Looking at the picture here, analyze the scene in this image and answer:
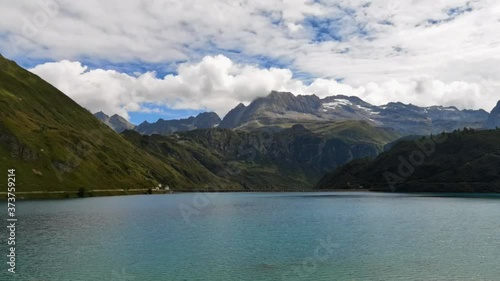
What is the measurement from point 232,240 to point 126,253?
26555 mm

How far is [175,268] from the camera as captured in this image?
68.2 m

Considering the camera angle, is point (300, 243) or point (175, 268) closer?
point (175, 268)

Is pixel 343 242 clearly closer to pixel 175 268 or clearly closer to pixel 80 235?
pixel 175 268

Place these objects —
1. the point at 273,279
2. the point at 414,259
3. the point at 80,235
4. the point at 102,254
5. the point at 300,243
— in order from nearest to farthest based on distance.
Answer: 1. the point at 273,279
2. the point at 414,259
3. the point at 102,254
4. the point at 300,243
5. the point at 80,235

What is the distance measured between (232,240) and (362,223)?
54.8 m

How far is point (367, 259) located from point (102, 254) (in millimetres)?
49682

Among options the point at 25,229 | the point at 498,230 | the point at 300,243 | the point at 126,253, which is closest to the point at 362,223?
the point at 498,230

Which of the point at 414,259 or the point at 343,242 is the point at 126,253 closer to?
the point at 343,242

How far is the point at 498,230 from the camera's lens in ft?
373

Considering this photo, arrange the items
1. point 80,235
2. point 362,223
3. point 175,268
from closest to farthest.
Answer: point 175,268
point 80,235
point 362,223

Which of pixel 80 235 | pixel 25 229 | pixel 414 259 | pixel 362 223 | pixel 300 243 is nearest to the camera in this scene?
pixel 414 259

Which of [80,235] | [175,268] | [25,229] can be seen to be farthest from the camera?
[25,229]

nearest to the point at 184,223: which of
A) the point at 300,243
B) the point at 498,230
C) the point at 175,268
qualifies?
the point at 300,243

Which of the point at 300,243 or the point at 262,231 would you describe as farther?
the point at 262,231
